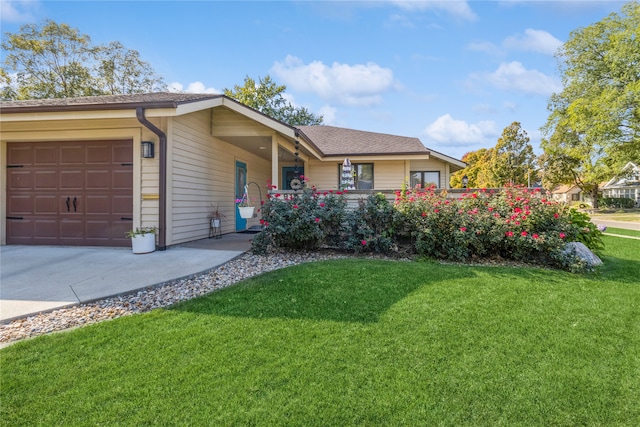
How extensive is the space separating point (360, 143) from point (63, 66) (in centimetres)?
2170

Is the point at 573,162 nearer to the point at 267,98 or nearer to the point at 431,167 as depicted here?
the point at 431,167

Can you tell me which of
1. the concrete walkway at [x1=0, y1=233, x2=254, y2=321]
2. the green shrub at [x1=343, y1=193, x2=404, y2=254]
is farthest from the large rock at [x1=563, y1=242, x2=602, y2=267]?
the concrete walkway at [x1=0, y1=233, x2=254, y2=321]

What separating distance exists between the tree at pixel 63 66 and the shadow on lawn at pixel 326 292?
2553 centimetres

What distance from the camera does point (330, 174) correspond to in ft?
41.5

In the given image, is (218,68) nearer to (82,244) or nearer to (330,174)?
(330,174)

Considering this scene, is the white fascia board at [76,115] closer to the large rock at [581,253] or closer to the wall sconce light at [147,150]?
the wall sconce light at [147,150]

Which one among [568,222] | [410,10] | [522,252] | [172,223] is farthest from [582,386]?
[410,10]

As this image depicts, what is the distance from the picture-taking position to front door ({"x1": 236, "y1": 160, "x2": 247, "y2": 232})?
1036cm

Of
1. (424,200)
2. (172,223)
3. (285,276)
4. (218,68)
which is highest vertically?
(218,68)

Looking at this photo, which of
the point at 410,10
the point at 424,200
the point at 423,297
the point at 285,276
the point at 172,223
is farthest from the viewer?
the point at 410,10

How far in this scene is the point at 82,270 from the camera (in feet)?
16.4

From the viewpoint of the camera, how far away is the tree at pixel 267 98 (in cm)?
2767

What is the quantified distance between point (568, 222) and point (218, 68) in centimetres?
1110

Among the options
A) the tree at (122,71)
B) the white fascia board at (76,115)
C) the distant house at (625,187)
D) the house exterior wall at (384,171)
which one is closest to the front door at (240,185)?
the house exterior wall at (384,171)
